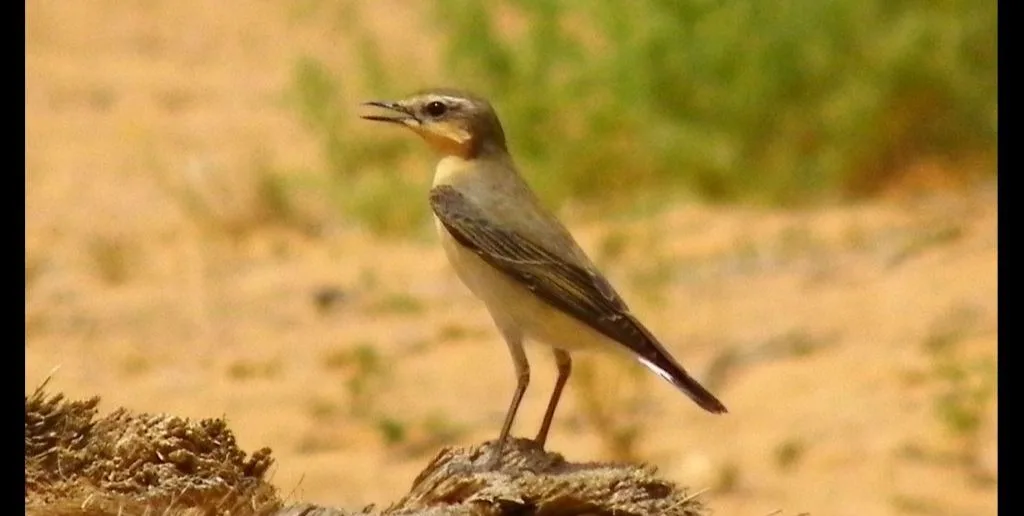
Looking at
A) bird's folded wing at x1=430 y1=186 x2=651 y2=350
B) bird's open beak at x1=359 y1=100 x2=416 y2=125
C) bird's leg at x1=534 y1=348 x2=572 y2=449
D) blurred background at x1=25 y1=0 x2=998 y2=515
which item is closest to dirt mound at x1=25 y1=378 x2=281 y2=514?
bird's leg at x1=534 y1=348 x2=572 y2=449

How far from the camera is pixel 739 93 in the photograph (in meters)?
11.6

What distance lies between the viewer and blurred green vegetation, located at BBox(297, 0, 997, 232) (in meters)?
11.6

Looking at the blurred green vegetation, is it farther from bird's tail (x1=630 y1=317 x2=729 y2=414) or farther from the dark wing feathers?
bird's tail (x1=630 y1=317 x2=729 y2=414)

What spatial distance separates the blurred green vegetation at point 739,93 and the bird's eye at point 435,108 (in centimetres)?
654

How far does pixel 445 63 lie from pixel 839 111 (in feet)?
9.15

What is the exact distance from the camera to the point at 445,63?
12.8 meters

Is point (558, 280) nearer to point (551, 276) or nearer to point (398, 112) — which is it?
point (551, 276)

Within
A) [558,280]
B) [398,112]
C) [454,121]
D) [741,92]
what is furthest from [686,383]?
[741,92]

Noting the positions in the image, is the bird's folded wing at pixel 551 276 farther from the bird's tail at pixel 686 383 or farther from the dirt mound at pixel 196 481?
the dirt mound at pixel 196 481

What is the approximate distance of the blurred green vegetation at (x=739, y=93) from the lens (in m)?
11.6

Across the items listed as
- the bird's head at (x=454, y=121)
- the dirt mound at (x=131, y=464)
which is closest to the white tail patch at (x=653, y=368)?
the bird's head at (x=454, y=121)

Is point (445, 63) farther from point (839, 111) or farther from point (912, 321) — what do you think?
point (912, 321)

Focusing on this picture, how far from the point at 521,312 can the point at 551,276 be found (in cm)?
13
